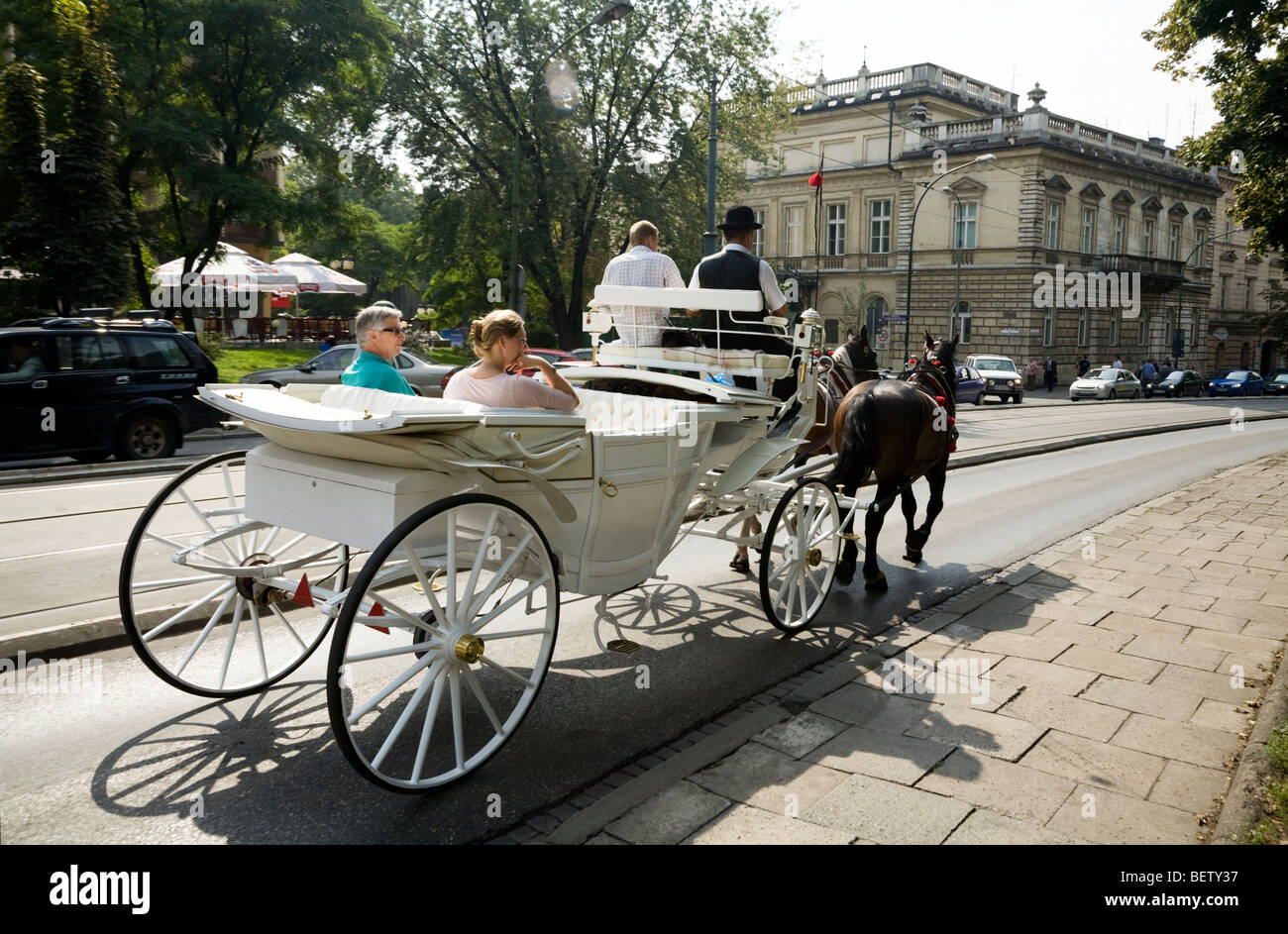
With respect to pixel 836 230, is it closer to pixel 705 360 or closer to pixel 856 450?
pixel 856 450

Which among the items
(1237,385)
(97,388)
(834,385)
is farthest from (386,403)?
(1237,385)

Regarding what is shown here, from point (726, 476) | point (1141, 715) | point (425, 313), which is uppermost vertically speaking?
point (425, 313)

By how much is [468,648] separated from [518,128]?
25.8 meters

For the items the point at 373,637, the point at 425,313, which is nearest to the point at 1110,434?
the point at 373,637

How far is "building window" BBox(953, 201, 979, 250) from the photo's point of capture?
49.0 m

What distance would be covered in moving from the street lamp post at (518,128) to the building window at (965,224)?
29.0 m

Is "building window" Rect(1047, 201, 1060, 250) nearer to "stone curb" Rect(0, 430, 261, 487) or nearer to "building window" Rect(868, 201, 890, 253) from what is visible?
"building window" Rect(868, 201, 890, 253)

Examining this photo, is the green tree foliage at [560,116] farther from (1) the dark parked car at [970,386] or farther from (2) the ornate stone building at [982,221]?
(2) the ornate stone building at [982,221]

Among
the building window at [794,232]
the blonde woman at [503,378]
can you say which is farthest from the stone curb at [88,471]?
the building window at [794,232]

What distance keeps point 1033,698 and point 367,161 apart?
27962 mm

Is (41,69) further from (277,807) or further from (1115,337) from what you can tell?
(1115,337)

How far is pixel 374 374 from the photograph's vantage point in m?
4.98

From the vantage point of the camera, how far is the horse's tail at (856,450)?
718cm
